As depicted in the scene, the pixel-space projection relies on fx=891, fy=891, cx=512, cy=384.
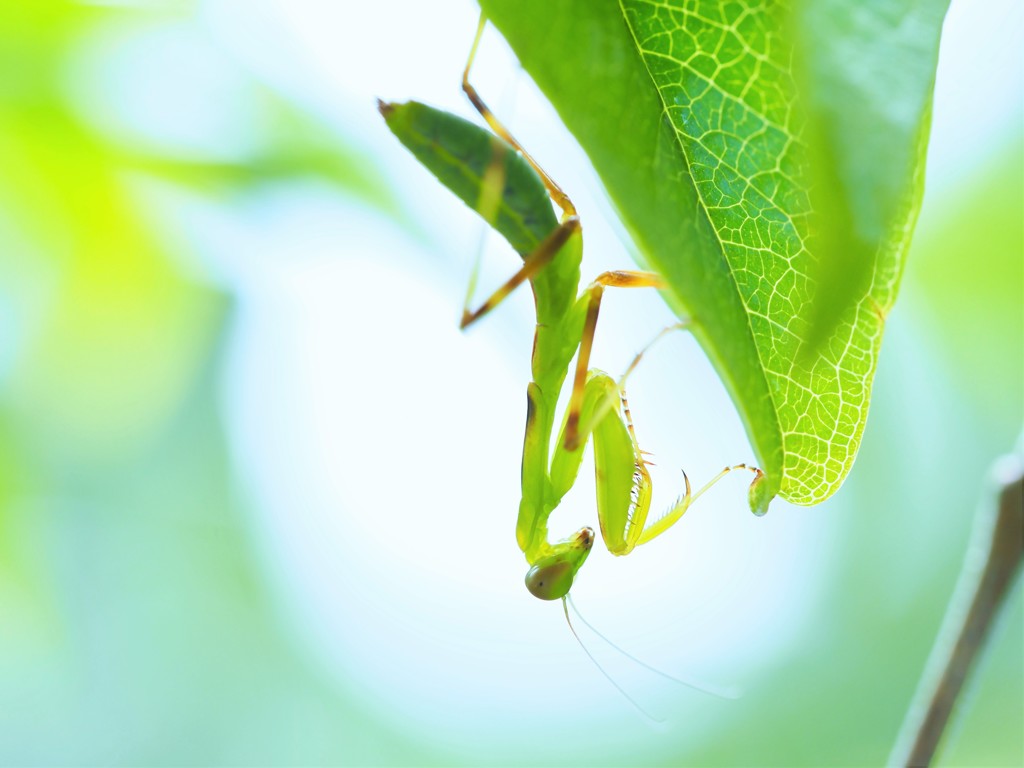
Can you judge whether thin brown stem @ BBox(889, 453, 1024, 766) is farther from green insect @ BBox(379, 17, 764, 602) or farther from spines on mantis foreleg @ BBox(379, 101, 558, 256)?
spines on mantis foreleg @ BBox(379, 101, 558, 256)

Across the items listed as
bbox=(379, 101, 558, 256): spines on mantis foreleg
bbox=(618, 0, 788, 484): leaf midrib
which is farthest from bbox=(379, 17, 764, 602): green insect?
bbox=(618, 0, 788, 484): leaf midrib

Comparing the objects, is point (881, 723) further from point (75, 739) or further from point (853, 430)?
point (853, 430)

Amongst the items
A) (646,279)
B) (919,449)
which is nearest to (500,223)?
(646,279)

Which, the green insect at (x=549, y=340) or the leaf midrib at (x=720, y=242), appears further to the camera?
the green insect at (x=549, y=340)

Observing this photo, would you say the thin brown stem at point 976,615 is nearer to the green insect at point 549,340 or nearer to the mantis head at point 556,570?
the green insect at point 549,340

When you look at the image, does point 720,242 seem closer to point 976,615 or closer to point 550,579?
point 976,615

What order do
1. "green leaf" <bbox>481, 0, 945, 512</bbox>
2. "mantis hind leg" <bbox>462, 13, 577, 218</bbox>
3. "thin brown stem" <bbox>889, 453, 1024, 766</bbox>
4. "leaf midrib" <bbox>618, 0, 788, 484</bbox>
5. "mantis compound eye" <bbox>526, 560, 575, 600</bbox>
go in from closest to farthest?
"green leaf" <bbox>481, 0, 945, 512</bbox>, "leaf midrib" <bbox>618, 0, 788, 484</bbox>, "thin brown stem" <bbox>889, 453, 1024, 766</bbox>, "mantis hind leg" <bbox>462, 13, 577, 218</bbox>, "mantis compound eye" <bbox>526, 560, 575, 600</bbox>

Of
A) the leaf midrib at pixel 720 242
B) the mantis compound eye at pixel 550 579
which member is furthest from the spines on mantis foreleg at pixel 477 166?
the mantis compound eye at pixel 550 579

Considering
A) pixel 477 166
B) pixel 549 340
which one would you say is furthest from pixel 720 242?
pixel 549 340

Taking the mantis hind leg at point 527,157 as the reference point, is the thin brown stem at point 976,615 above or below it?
below
